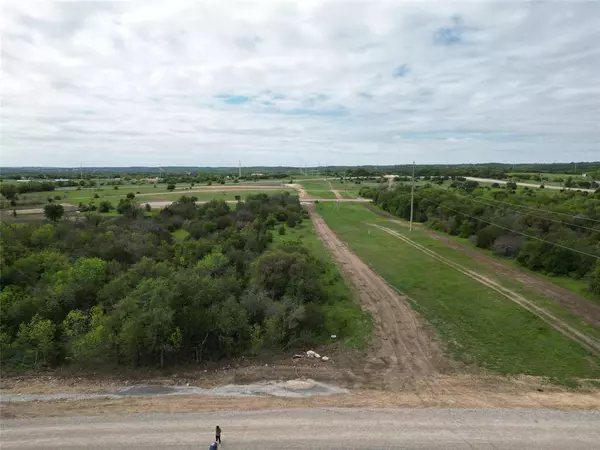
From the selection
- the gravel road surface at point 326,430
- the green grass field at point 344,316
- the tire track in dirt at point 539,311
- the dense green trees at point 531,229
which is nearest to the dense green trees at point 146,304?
the green grass field at point 344,316

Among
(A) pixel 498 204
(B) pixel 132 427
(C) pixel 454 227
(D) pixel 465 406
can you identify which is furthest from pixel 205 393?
(A) pixel 498 204

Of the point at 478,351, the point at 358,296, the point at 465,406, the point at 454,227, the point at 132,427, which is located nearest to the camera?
the point at 132,427

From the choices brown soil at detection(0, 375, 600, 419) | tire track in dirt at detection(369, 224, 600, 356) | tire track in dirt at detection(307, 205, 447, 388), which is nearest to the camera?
brown soil at detection(0, 375, 600, 419)

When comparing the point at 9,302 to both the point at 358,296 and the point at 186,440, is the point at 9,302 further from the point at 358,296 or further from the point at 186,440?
the point at 358,296

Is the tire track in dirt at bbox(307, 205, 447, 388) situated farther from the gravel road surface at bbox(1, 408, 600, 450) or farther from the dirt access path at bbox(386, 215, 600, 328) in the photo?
the dirt access path at bbox(386, 215, 600, 328)

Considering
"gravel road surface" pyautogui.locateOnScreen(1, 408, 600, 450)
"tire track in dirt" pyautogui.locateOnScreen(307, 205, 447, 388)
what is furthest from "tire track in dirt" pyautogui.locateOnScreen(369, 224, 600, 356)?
"gravel road surface" pyautogui.locateOnScreen(1, 408, 600, 450)

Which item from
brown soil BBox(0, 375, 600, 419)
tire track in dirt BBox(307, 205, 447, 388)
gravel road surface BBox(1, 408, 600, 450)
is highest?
gravel road surface BBox(1, 408, 600, 450)

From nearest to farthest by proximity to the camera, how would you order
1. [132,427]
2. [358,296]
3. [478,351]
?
[132,427] < [478,351] < [358,296]
